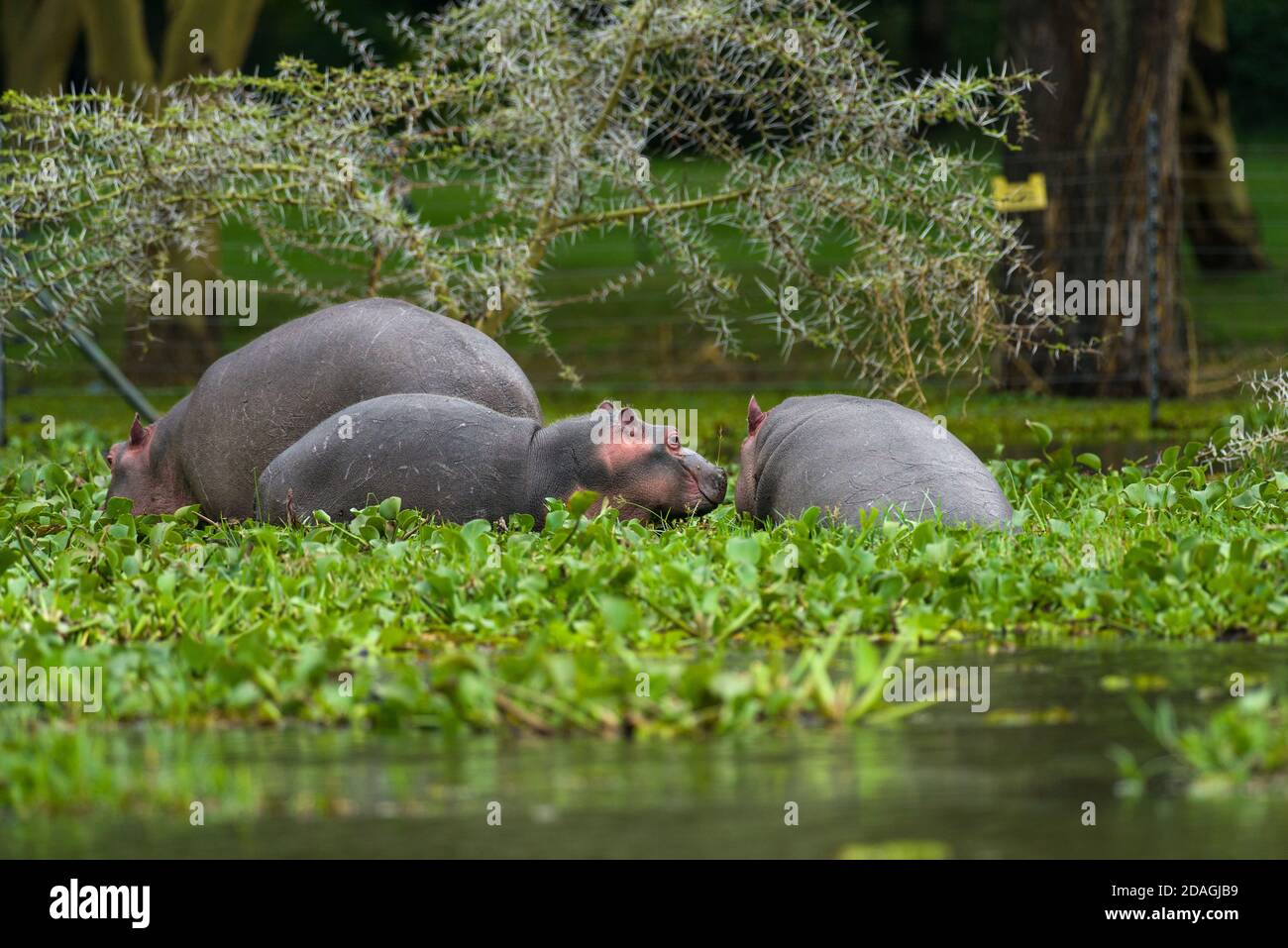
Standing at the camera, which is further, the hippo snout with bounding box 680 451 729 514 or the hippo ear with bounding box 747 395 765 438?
the hippo ear with bounding box 747 395 765 438

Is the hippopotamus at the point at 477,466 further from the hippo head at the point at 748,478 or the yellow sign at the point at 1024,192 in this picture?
the yellow sign at the point at 1024,192

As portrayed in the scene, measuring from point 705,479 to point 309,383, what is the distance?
163cm

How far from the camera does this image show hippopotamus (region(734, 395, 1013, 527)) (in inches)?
257

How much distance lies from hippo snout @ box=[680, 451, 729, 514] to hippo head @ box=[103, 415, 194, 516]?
7.09 feet

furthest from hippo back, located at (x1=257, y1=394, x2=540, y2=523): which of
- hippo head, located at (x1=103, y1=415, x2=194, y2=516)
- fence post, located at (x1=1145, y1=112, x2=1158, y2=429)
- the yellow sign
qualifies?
fence post, located at (x1=1145, y1=112, x2=1158, y2=429)

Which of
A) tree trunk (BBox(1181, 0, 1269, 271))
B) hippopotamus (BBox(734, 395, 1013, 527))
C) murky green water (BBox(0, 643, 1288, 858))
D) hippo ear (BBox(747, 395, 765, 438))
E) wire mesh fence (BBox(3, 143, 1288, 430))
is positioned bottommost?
murky green water (BBox(0, 643, 1288, 858))

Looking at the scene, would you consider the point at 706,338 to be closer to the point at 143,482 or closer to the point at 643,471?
the point at 143,482

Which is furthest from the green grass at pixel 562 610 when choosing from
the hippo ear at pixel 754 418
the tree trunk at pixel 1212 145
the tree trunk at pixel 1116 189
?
the tree trunk at pixel 1212 145

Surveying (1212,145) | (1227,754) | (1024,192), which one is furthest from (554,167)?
(1212,145)

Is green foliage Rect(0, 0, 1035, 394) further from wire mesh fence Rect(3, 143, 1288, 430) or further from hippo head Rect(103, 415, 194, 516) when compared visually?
wire mesh fence Rect(3, 143, 1288, 430)

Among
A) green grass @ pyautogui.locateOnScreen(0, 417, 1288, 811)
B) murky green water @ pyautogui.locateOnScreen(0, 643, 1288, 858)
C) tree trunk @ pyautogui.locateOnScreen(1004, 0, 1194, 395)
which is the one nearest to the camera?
murky green water @ pyautogui.locateOnScreen(0, 643, 1288, 858)

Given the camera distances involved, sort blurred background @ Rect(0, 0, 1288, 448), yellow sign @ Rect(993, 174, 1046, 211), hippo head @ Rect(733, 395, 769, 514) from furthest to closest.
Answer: blurred background @ Rect(0, 0, 1288, 448)
yellow sign @ Rect(993, 174, 1046, 211)
hippo head @ Rect(733, 395, 769, 514)

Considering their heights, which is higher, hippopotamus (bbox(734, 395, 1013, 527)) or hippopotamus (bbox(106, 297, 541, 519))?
hippopotamus (bbox(106, 297, 541, 519))
